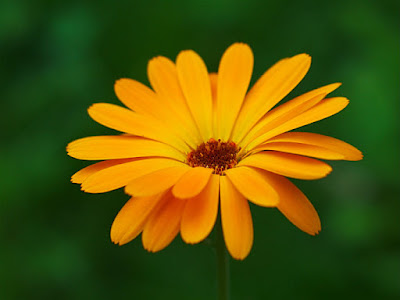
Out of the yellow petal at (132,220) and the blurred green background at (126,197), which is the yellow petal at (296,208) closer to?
the yellow petal at (132,220)

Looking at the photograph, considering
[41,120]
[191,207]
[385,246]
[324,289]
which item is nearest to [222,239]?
[191,207]

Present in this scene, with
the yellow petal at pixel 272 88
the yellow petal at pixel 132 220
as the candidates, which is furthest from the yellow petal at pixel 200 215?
the yellow petal at pixel 272 88

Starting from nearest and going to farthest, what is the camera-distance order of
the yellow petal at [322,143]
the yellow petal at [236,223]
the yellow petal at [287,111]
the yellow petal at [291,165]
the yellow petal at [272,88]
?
the yellow petal at [236,223] → the yellow petal at [291,165] → the yellow petal at [322,143] → the yellow petal at [287,111] → the yellow petal at [272,88]

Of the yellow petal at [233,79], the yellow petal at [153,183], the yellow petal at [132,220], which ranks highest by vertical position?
the yellow petal at [233,79]

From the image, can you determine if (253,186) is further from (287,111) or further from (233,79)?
(233,79)

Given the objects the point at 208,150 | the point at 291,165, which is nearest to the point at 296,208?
the point at 291,165

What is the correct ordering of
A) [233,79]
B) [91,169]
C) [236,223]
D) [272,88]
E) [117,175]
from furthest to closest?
[233,79], [272,88], [91,169], [117,175], [236,223]
